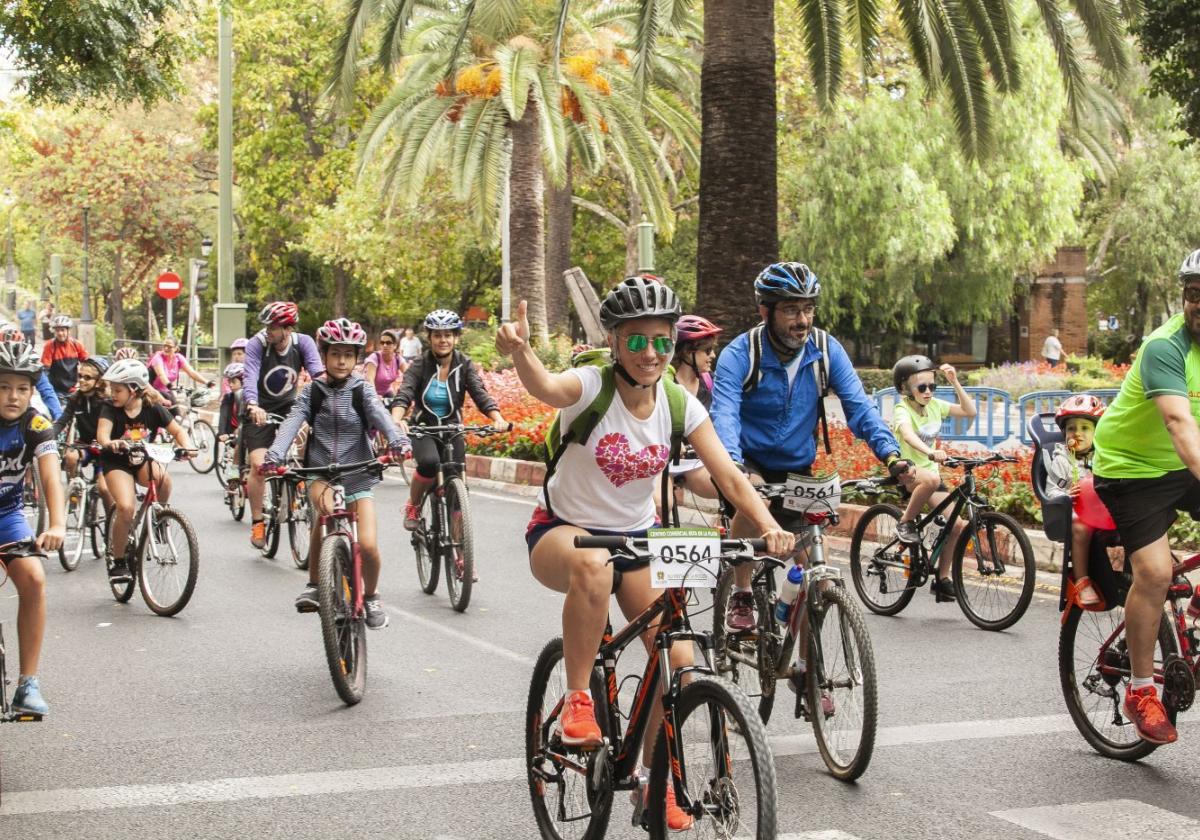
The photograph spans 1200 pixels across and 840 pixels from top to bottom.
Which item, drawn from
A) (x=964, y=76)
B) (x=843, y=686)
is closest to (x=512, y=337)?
(x=843, y=686)

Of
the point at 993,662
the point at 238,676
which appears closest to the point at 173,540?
the point at 238,676

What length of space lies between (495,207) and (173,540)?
18.4m

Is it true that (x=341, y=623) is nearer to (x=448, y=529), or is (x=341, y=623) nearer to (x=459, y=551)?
(x=459, y=551)

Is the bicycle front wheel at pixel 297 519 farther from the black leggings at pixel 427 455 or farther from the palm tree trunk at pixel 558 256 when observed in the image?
the palm tree trunk at pixel 558 256

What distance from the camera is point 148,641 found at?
899 cm

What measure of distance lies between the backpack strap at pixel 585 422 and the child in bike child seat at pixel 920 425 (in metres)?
4.37

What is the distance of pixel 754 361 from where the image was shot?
261 inches

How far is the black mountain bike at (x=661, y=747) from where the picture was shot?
399cm

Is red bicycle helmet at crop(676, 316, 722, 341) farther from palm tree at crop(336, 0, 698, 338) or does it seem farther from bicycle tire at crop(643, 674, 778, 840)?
palm tree at crop(336, 0, 698, 338)

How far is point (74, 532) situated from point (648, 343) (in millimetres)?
8974

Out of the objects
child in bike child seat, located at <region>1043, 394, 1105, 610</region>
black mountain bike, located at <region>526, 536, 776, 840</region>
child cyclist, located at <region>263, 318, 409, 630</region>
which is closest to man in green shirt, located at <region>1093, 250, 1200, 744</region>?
child in bike child seat, located at <region>1043, 394, 1105, 610</region>

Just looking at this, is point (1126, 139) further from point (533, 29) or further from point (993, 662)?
point (993, 662)

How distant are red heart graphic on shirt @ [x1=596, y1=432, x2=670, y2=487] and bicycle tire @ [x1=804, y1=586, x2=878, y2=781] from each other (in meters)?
1.21

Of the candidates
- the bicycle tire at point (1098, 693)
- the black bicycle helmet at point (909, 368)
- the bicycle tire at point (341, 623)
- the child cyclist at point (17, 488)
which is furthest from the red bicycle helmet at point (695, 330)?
the child cyclist at point (17, 488)
